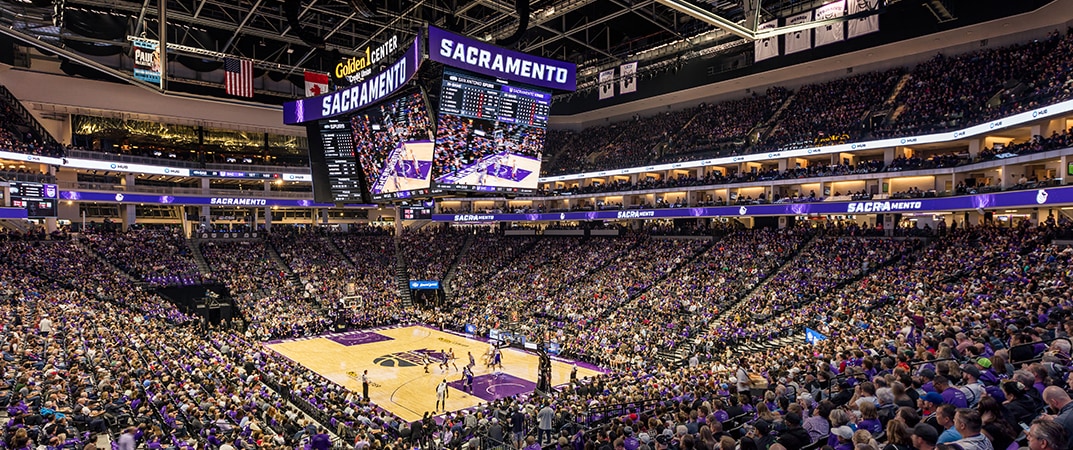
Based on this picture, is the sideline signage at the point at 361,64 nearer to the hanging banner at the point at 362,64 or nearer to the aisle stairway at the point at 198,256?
the hanging banner at the point at 362,64

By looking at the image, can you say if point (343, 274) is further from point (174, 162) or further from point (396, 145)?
point (396, 145)

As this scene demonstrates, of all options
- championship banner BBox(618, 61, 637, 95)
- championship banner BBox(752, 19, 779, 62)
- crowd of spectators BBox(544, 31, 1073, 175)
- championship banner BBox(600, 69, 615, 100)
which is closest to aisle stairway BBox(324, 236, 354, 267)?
crowd of spectators BBox(544, 31, 1073, 175)

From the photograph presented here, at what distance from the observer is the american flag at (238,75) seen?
98.8ft

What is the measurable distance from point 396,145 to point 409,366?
10820 millimetres

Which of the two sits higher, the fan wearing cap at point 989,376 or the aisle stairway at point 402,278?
the fan wearing cap at point 989,376

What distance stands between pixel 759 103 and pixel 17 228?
47304 millimetres

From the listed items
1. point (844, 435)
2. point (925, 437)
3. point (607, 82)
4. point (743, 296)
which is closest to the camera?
point (925, 437)

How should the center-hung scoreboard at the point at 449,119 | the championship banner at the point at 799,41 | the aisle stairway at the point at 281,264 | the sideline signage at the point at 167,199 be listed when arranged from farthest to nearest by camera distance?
the aisle stairway at the point at 281,264, the sideline signage at the point at 167,199, the championship banner at the point at 799,41, the center-hung scoreboard at the point at 449,119

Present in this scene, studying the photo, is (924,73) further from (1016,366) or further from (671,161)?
(1016,366)

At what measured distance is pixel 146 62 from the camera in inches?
778

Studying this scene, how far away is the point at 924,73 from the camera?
3388 cm

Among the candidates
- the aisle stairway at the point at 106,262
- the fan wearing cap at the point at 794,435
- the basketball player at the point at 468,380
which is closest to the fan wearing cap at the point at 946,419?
the fan wearing cap at the point at 794,435

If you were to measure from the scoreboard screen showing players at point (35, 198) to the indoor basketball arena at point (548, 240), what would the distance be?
164 mm

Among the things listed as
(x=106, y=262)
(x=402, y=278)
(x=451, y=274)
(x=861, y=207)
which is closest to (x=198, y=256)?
(x=106, y=262)
